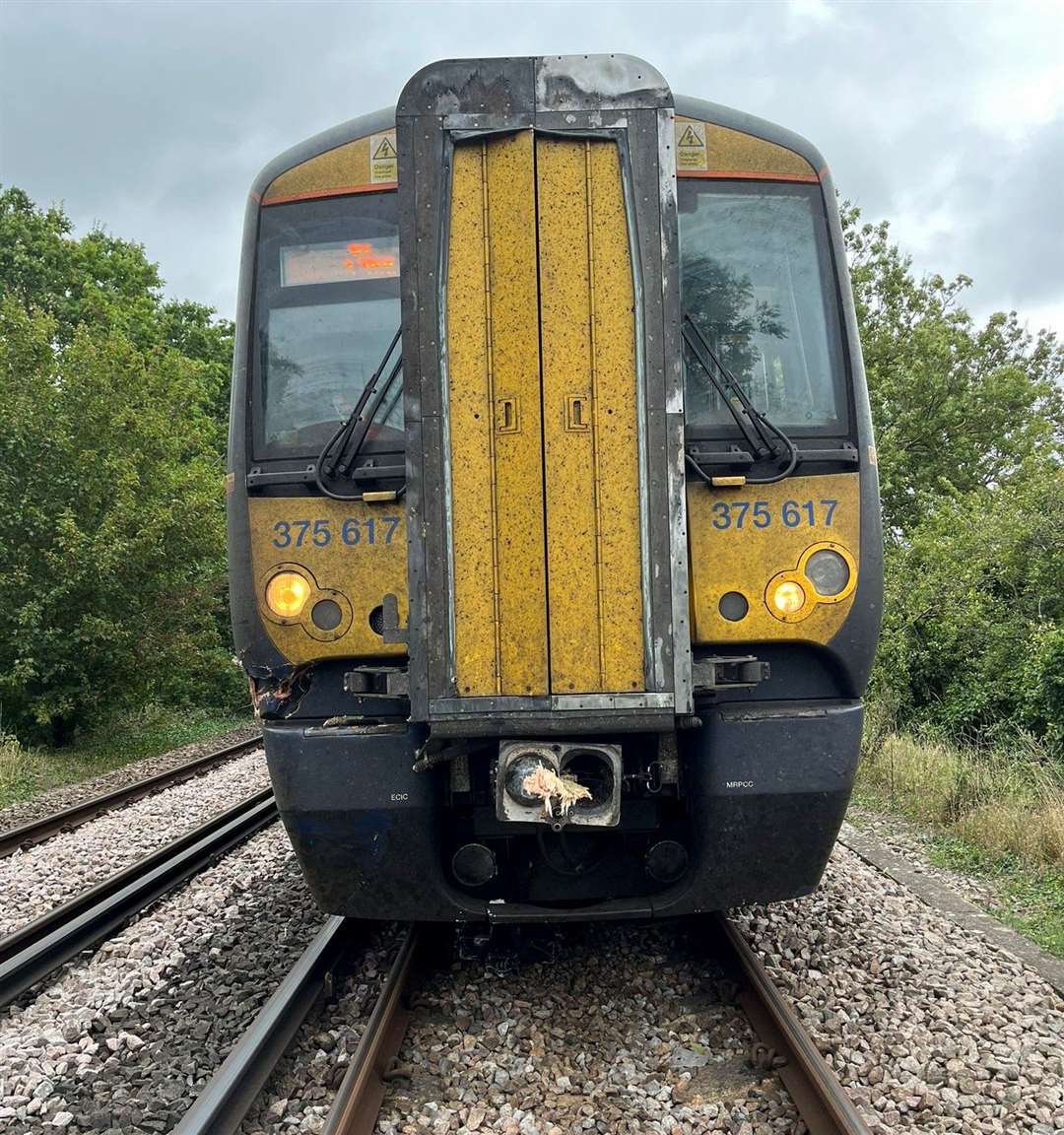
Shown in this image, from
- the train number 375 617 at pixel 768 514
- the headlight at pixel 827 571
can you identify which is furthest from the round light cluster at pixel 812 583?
the train number 375 617 at pixel 768 514

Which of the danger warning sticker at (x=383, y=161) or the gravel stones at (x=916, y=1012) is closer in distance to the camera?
the gravel stones at (x=916, y=1012)

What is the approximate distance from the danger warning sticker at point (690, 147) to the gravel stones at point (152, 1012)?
12.2 ft

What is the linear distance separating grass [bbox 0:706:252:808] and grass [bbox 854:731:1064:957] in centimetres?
857

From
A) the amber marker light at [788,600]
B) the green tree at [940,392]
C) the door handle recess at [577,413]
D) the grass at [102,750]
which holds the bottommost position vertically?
the grass at [102,750]

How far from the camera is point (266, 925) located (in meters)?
5.14

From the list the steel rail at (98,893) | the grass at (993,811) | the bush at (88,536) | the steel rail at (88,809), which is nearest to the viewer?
A: the steel rail at (98,893)

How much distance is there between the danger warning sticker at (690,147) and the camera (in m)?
3.97

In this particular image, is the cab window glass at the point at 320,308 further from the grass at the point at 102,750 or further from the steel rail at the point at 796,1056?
the grass at the point at 102,750

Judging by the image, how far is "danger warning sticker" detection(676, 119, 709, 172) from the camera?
3.97 m

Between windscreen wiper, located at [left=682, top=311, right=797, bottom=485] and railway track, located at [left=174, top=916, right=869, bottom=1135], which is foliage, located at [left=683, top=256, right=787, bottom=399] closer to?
windscreen wiper, located at [left=682, top=311, right=797, bottom=485]

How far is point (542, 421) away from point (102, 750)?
536 inches

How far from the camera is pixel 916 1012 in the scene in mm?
3756

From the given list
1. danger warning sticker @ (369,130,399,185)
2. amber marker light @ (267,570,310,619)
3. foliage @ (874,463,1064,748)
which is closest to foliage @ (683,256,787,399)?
danger warning sticker @ (369,130,399,185)

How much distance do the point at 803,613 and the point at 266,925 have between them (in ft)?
10.6
